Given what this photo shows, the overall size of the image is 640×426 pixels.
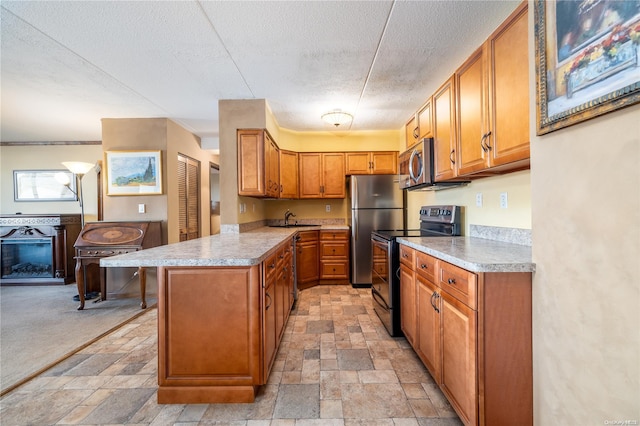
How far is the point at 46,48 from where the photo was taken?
204 centimetres

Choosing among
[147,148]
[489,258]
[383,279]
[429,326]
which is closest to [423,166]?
[383,279]

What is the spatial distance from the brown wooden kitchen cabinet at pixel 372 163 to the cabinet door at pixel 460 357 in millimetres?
2950

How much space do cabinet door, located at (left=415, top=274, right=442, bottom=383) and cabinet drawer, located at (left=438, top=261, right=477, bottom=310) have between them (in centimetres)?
13

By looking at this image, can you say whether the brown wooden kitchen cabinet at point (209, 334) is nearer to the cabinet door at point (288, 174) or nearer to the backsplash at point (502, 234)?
the backsplash at point (502, 234)

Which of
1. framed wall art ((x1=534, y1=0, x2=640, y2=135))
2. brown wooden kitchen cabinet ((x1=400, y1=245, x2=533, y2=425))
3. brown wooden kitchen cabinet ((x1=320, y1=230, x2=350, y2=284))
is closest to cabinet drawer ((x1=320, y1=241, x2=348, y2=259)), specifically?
brown wooden kitchen cabinet ((x1=320, y1=230, x2=350, y2=284))

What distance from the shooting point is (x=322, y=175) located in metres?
4.29

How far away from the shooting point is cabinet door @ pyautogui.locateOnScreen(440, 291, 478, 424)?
122 cm

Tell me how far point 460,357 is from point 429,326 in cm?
38

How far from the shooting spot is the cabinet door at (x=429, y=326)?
1582 mm

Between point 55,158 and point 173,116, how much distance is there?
121 inches

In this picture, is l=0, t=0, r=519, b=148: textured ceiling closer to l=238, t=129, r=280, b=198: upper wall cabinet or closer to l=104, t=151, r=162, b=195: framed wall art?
l=238, t=129, r=280, b=198: upper wall cabinet

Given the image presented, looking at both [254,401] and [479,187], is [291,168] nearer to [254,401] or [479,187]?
[479,187]

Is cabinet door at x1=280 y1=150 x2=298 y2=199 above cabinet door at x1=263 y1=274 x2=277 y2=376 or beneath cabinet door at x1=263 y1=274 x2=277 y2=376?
above

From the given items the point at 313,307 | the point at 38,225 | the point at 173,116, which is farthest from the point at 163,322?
the point at 38,225
